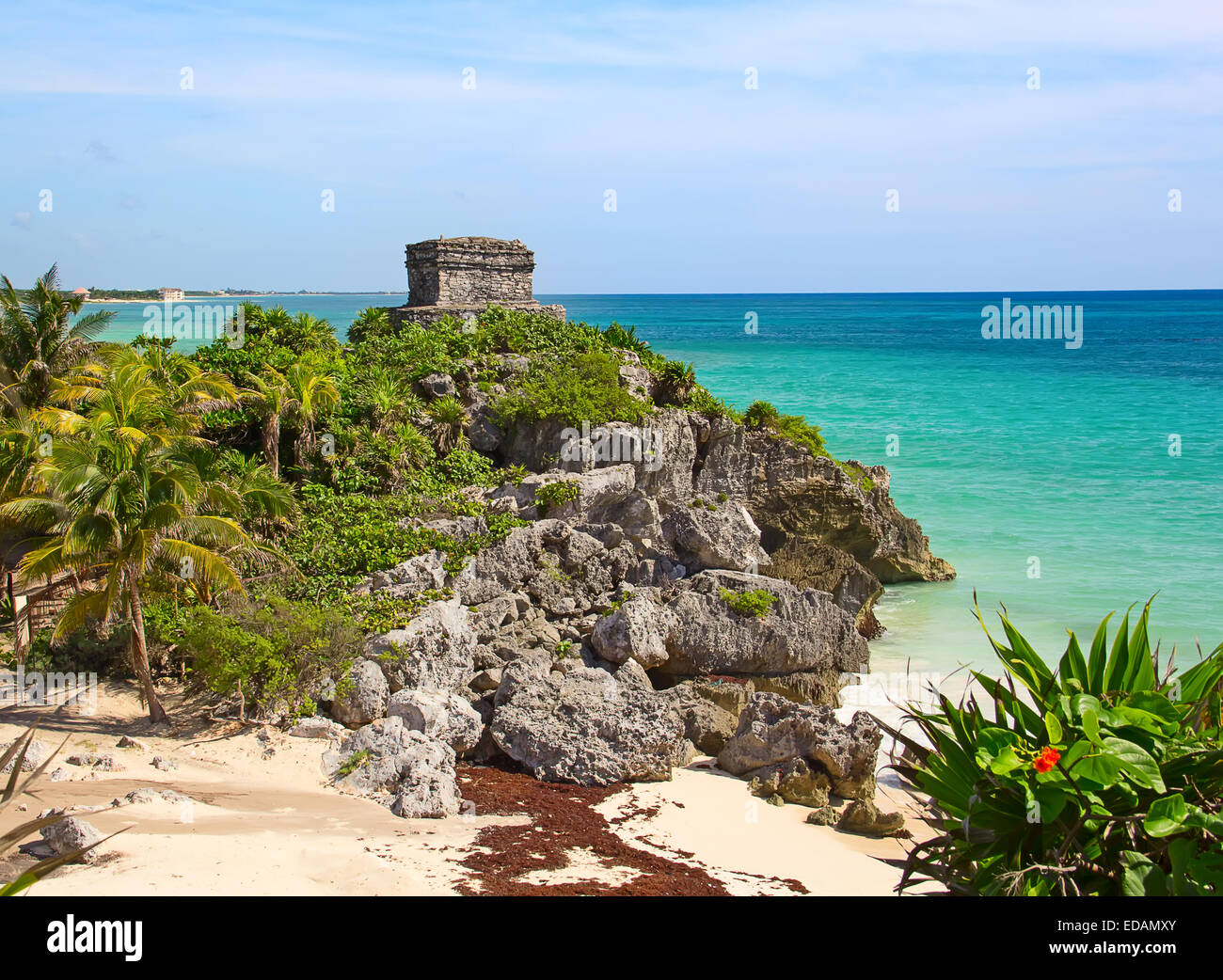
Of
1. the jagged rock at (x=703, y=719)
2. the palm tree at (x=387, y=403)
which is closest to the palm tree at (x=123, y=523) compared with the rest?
the palm tree at (x=387, y=403)

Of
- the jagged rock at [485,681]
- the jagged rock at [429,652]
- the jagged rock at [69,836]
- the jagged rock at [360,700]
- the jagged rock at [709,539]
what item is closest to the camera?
the jagged rock at [69,836]

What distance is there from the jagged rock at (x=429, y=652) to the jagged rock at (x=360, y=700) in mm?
136

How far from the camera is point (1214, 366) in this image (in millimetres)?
61438

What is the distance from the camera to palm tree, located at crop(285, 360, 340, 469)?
1570 centimetres

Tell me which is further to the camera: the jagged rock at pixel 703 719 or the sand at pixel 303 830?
the jagged rock at pixel 703 719

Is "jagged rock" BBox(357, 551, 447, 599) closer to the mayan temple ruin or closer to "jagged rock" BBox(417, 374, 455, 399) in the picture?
"jagged rock" BBox(417, 374, 455, 399)

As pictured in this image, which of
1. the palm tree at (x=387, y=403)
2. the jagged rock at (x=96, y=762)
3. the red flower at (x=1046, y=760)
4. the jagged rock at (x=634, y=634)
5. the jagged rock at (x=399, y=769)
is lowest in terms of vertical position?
the jagged rock at (x=399, y=769)

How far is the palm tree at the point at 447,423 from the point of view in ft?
56.1

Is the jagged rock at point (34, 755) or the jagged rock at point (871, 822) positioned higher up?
the jagged rock at point (34, 755)

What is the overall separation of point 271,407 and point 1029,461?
28.2m

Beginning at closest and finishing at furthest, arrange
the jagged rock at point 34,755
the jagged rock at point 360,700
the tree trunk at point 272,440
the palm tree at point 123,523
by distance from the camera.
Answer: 1. the jagged rock at point 34,755
2. the palm tree at point 123,523
3. the jagged rock at point 360,700
4. the tree trunk at point 272,440

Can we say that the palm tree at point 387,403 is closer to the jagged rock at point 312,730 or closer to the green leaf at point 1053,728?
the jagged rock at point 312,730

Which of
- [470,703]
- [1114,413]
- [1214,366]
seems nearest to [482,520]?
[470,703]

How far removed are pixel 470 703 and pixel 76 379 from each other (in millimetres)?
10253
